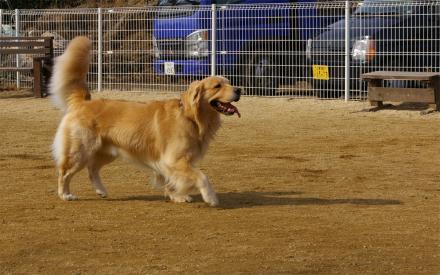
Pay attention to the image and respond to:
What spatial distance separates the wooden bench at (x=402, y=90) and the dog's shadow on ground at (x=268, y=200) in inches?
253

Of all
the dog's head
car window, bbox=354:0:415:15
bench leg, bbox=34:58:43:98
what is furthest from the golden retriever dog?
bench leg, bbox=34:58:43:98

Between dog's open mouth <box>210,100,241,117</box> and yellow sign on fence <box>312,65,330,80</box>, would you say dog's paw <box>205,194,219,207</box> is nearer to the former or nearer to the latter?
dog's open mouth <box>210,100,241,117</box>

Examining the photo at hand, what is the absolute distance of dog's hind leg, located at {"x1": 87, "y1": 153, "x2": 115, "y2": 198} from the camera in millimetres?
8203

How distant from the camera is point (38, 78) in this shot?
58.4ft

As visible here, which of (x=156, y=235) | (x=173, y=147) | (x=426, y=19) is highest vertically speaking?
(x=426, y=19)

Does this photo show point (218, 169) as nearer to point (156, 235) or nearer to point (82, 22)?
point (156, 235)

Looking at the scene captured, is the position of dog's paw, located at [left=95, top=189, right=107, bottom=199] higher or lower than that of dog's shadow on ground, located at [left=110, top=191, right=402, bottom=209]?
higher

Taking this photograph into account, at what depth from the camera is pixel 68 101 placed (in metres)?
8.23

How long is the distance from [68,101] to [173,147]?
3.75ft

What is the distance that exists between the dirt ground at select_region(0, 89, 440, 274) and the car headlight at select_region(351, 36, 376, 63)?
3.33m

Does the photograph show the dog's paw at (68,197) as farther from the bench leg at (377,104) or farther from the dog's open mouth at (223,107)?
the bench leg at (377,104)

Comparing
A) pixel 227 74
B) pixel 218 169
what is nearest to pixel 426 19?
pixel 227 74

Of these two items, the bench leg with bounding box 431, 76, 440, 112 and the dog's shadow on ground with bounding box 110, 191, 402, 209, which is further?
Answer: the bench leg with bounding box 431, 76, 440, 112

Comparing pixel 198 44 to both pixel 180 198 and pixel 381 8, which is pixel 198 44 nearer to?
pixel 381 8
